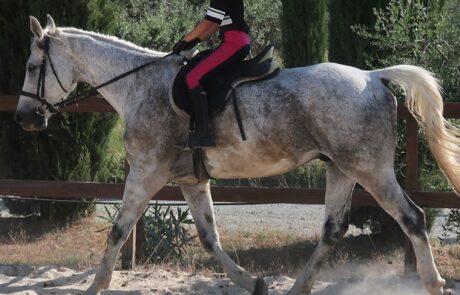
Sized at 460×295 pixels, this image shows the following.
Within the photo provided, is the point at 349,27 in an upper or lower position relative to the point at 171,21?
lower

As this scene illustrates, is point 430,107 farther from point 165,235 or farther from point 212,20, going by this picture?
point 165,235

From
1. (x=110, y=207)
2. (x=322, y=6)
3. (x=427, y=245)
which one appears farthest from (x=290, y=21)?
(x=427, y=245)

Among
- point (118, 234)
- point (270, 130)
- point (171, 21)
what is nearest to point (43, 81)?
point (118, 234)

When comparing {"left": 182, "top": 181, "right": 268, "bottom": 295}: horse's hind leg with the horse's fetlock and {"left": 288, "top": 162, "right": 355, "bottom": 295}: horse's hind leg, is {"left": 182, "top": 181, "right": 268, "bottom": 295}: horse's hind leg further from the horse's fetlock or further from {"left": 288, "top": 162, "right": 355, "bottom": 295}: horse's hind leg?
the horse's fetlock

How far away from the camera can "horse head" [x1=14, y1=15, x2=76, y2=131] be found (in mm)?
6746

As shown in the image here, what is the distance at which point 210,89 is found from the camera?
632cm

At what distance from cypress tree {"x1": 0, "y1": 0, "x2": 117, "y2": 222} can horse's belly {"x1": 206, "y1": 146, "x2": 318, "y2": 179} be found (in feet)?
14.1

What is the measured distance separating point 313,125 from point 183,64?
3.82 feet

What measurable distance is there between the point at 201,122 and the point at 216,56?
1.63 feet

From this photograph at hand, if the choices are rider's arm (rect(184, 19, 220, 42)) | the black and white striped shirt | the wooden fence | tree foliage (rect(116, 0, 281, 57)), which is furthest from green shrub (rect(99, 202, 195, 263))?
tree foliage (rect(116, 0, 281, 57))

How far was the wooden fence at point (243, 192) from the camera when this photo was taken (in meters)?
7.45

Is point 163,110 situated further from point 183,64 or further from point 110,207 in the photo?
point 110,207

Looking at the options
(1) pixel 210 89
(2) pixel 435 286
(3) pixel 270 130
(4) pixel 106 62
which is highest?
(4) pixel 106 62

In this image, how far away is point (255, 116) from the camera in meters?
6.29
